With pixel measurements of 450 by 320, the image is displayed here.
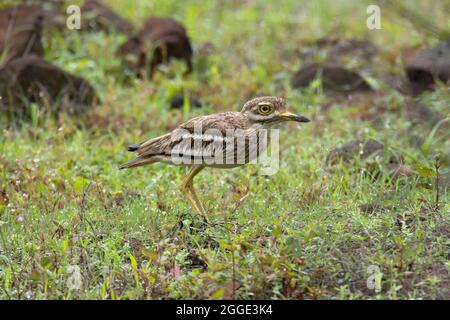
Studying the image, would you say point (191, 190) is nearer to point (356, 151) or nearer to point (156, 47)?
point (356, 151)

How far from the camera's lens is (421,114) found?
29.0 feet

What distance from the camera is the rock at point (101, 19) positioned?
1141 centimetres

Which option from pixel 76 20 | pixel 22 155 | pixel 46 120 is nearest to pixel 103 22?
pixel 76 20

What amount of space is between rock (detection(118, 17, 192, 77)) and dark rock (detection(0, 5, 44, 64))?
1.06 metres

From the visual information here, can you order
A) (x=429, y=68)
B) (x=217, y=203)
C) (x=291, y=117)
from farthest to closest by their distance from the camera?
(x=429, y=68) < (x=217, y=203) < (x=291, y=117)

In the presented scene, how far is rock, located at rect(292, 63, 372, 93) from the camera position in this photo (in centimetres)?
1001

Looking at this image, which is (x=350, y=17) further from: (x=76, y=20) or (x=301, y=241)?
(x=301, y=241)

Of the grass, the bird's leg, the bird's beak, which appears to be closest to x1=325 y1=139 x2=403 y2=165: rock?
the grass

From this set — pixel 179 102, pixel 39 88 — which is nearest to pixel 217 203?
pixel 179 102

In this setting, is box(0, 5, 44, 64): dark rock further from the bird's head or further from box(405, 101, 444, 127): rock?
box(405, 101, 444, 127): rock

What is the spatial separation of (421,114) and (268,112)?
2.92 metres

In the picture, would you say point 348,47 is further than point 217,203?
→ Yes

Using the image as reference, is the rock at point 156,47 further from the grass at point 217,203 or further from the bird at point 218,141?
the bird at point 218,141

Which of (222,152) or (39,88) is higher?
(39,88)
